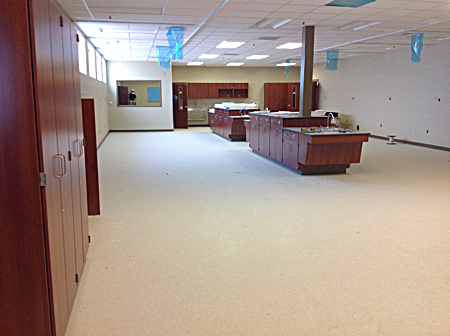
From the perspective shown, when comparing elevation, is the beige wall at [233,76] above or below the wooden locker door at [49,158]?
above

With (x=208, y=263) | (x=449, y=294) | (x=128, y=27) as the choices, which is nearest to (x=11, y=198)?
(x=208, y=263)

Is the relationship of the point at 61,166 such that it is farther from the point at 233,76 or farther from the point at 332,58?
the point at 233,76

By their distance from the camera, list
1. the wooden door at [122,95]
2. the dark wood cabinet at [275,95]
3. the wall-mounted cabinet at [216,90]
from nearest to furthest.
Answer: the wooden door at [122,95]
the wall-mounted cabinet at [216,90]
the dark wood cabinet at [275,95]

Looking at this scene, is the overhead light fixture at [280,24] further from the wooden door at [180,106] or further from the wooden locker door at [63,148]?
the wooden door at [180,106]

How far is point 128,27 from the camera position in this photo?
801 centimetres

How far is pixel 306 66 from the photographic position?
8.24 meters

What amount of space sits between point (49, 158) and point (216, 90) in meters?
16.2

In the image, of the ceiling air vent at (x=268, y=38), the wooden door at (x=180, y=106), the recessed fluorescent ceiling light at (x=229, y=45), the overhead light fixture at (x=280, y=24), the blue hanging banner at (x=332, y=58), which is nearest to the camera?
the overhead light fixture at (x=280, y=24)

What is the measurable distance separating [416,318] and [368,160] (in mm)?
6470

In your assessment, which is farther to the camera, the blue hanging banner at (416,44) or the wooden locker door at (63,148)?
the blue hanging banner at (416,44)

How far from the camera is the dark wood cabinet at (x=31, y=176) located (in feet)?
5.81

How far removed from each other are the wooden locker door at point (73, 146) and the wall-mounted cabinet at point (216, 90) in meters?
14.9

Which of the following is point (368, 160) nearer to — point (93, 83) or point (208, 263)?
point (208, 263)

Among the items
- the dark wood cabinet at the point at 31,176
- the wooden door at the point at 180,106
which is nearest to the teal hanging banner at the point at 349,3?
the dark wood cabinet at the point at 31,176
